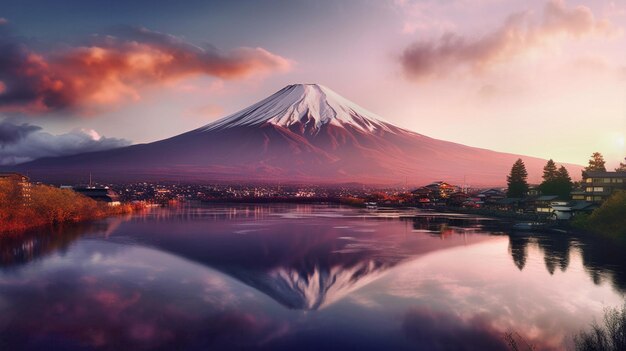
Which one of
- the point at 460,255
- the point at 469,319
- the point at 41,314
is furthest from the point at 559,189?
the point at 41,314

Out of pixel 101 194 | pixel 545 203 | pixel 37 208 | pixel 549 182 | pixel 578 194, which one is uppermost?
pixel 549 182

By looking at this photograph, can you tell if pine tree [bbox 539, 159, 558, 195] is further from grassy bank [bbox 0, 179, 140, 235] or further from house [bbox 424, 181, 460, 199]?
grassy bank [bbox 0, 179, 140, 235]

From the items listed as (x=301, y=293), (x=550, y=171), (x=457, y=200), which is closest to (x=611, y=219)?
(x=550, y=171)

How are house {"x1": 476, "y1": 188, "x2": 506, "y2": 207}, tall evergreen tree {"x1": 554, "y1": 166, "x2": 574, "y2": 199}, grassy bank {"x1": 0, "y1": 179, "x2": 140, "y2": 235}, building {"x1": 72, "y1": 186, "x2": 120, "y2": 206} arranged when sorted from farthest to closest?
building {"x1": 72, "y1": 186, "x2": 120, "y2": 206}, house {"x1": 476, "y1": 188, "x2": 506, "y2": 207}, tall evergreen tree {"x1": 554, "y1": 166, "x2": 574, "y2": 199}, grassy bank {"x1": 0, "y1": 179, "x2": 140, "y2": 235}

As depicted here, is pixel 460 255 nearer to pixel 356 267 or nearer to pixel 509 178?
pixel 356 267

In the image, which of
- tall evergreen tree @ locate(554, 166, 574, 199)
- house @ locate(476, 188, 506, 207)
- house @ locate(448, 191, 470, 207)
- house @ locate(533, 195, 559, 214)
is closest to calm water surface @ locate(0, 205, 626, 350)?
house @ locate(533, 195, 559, 214)

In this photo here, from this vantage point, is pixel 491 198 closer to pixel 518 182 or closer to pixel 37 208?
pixel 518 182
